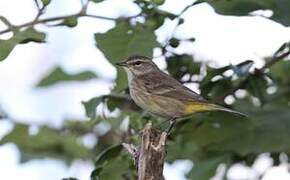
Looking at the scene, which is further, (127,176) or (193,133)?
(193,133)

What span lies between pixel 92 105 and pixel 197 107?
0.88 m

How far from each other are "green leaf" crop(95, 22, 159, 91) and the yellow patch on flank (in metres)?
0.72

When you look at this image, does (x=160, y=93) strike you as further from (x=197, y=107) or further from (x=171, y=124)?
(x=171, y=124)

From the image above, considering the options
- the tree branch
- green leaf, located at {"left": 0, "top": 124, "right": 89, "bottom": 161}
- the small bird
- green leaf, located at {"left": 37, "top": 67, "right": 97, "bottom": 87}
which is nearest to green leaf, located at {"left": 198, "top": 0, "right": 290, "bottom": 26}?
the small bird

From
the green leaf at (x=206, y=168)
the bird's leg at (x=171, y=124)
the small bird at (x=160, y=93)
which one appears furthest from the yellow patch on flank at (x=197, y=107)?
the green leaf at (x=206, y=168)

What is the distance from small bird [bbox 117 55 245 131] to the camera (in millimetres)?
5738

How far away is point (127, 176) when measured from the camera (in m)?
5.11

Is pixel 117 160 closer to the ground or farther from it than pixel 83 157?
farther from it

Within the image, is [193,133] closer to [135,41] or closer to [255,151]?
[255,151]

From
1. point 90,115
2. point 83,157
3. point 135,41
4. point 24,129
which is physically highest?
point 135,41

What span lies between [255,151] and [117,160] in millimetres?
984

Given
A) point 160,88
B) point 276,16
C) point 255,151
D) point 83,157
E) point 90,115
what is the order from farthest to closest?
point 83,157 → point 160,88 → point 255,151 → point 90,115 → point 276,16

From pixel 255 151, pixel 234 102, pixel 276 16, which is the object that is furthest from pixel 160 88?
pixel 276 16

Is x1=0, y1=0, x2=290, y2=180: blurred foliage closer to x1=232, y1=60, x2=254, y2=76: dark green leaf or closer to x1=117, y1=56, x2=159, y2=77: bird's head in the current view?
x1=232, y1=60, x2=254, y2=76: dark green leaf
